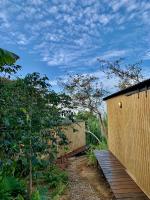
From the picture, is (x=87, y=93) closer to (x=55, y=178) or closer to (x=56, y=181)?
(x=55, y=178)

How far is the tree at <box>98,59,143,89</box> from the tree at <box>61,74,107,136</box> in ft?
3.41

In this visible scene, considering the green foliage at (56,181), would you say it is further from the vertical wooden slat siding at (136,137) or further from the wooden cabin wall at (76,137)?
the wooden cabin wall at (76,137)

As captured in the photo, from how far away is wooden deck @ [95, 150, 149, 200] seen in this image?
7.13 meters

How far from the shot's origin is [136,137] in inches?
320

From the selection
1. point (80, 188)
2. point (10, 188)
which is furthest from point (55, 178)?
point (10, 188)

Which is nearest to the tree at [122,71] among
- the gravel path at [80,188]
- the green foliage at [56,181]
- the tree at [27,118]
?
the gravel path at [80,188]

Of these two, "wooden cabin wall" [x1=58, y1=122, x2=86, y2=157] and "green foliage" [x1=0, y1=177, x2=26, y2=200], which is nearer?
"green foliage" [x1=0, y1=177, x2=26, y2=200]

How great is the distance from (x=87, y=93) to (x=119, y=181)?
13.4 meters

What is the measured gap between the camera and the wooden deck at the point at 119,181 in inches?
281

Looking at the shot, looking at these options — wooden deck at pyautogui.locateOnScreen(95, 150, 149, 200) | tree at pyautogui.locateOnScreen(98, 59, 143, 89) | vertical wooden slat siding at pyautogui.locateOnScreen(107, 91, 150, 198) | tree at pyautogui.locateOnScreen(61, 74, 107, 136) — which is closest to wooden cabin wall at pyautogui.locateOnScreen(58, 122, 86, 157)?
tree at pyautogui.locateOnScreen(61, 74, 107, 136)

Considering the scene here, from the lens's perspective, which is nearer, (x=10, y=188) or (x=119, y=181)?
(x=10, y=188)

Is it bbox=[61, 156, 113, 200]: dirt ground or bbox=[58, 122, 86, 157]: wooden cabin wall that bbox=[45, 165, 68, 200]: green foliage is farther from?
bbox=[58, 122, 86, 157]: wooden cabin wall

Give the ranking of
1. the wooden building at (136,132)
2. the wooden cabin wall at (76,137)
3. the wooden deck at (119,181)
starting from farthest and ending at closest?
the wooden cabin wall at (76,137), the wooden deck at (119,181), the wooden building at (136,132)

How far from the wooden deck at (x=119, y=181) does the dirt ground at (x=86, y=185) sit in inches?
16.4
